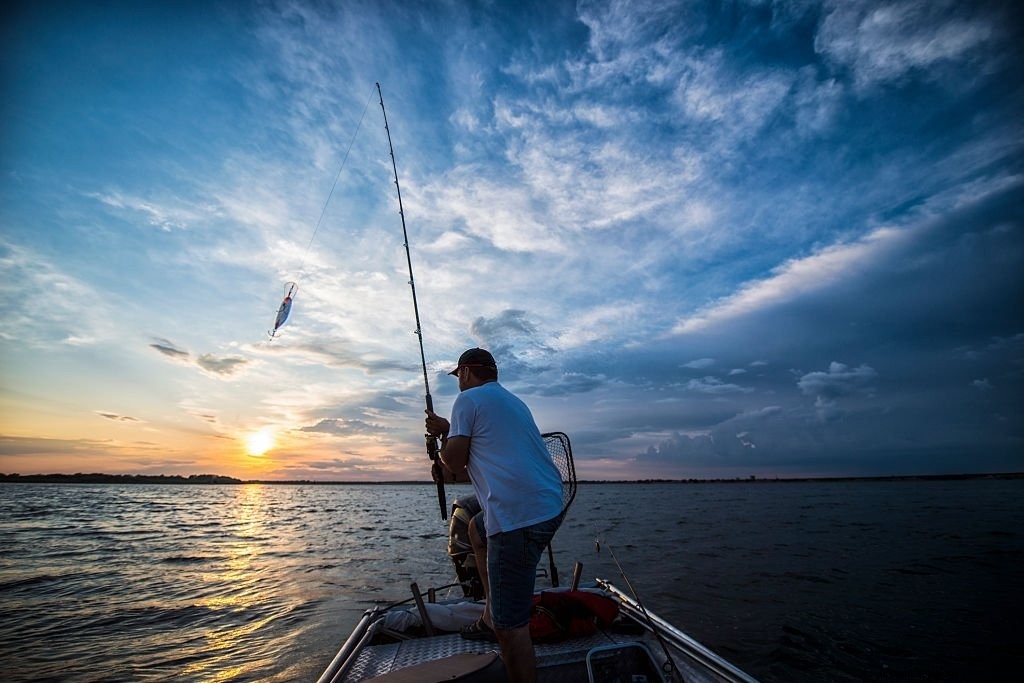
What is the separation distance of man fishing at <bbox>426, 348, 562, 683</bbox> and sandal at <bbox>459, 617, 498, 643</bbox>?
1.34 meters

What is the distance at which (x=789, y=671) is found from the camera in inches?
266

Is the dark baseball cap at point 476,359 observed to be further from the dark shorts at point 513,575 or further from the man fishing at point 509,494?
the dark shorts at point 513,575

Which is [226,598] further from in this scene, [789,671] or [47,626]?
[789,671]

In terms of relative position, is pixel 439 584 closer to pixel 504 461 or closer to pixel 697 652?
pixel 697 652

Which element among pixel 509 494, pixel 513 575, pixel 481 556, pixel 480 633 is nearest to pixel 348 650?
pixel 480 633

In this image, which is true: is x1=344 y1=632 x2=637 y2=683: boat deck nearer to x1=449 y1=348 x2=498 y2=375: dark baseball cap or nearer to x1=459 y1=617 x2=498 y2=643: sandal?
x1=459 y1=617 x2=498 y2=643: sandal

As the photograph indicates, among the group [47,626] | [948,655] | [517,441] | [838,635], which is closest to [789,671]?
[838,635]

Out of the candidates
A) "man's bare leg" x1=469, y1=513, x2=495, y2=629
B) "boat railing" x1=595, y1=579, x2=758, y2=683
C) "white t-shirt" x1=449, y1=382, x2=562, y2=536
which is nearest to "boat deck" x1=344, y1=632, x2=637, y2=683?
"man's bare leg" x1=469, y1=513, x2=495, y2=629

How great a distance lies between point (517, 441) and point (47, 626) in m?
11.9

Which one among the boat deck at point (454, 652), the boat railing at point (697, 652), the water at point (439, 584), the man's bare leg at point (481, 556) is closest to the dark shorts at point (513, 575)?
the boat deck at point (454, 652)

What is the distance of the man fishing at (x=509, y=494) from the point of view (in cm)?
301

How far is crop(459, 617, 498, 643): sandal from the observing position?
4242 millimetres

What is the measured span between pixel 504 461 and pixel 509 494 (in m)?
A: 0.23

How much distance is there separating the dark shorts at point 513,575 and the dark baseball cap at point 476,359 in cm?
140
